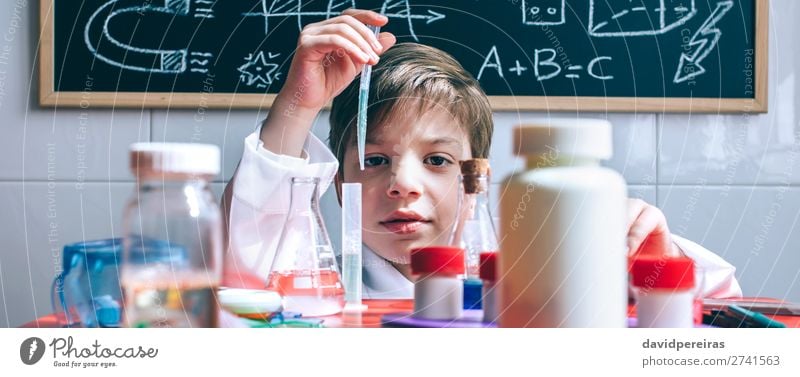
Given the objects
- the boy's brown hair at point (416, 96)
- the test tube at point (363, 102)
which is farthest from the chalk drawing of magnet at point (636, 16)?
the test tube at point (363, 102)

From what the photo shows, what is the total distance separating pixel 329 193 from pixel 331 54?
304 millimetres

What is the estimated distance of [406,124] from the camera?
36.0 inches

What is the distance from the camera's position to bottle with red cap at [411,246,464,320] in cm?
39

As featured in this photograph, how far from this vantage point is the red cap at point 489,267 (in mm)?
370

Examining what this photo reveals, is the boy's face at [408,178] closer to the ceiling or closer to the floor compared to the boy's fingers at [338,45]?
closer to the floor

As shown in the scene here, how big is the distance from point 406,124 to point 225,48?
0.24 m

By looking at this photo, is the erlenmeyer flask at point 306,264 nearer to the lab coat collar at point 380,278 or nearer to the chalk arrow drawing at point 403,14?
the lab coat collar at point 380,278

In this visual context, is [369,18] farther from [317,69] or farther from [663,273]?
[663,273]

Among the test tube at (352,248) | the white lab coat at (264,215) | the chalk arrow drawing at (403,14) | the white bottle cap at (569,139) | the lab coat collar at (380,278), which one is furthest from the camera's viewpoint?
the chalk arrow drawing at (403,14)

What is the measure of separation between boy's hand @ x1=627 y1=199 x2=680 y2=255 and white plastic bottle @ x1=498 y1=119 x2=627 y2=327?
0.25 meters

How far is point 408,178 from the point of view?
900mm

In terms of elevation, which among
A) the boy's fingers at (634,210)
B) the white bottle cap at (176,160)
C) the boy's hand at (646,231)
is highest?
the white bottle cap at (176,160)

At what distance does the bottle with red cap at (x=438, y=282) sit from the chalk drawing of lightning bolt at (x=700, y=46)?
0.66m
